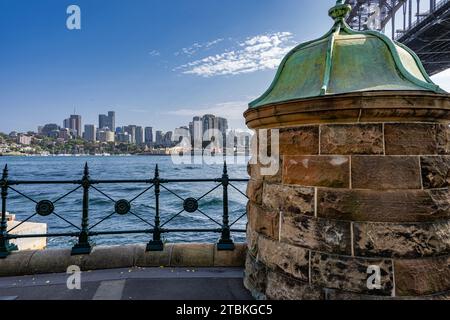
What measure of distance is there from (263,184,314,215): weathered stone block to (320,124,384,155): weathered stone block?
1.38 feet

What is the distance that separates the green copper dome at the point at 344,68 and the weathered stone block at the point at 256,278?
169 centimetres

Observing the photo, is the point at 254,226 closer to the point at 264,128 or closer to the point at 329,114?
the point at 264,128

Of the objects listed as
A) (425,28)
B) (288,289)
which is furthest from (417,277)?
(425,28)

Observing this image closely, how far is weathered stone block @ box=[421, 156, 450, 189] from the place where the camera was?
2473mm

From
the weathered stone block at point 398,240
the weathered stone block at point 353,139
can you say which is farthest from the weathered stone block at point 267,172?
the weathered stone block at point 398,240

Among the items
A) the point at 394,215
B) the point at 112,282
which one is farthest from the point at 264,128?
the point at 112,282

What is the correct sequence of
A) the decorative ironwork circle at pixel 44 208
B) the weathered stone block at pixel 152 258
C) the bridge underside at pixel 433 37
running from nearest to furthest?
the weathered stone block at pixel 152 258 → the decorative ironwork circle at pixel 44 208 → the bridge underside at pixel 433 37

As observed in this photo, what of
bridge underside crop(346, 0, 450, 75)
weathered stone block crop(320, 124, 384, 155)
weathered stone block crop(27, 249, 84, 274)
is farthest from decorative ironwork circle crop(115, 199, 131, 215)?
bridge underside crop(346, 0, 450, 75)

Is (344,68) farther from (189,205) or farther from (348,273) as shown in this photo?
(189,205)

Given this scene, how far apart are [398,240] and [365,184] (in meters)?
0.52

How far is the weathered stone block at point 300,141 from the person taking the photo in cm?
265

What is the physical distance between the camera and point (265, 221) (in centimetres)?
299

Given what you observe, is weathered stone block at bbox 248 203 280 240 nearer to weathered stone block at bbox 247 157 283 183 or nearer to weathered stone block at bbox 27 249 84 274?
weathered stone block at bbox 247 157 283 183

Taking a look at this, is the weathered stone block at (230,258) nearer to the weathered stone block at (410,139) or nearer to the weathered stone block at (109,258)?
the weathered stone block at (109,258)
